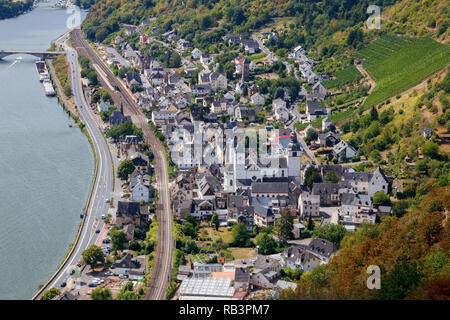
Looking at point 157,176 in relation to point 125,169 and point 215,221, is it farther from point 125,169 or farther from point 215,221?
point 215,221

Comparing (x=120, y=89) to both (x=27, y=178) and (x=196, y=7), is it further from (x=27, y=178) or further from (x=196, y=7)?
(x=196, y=7)

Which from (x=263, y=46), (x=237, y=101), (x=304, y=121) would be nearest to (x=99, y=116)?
(x=237, y=101)

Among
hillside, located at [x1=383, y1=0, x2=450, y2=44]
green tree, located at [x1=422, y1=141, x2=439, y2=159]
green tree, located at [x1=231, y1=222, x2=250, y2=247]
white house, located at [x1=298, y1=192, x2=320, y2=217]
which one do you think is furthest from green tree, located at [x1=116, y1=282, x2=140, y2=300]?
hillside, located at [x1=383, y1=0, x2=450, y2=44]

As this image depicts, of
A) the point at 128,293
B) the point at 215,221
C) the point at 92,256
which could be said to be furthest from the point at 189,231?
the point at 128,293

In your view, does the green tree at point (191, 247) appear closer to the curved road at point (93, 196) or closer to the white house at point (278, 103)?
the curved road at point (93, 196)

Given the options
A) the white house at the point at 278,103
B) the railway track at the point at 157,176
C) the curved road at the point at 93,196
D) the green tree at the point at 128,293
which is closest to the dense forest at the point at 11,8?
the railway track at the point at 157,176

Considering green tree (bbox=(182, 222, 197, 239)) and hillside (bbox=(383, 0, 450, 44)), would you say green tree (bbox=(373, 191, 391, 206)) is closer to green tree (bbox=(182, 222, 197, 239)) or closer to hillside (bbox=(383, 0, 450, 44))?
green tree (bbox=(182, 222, 197, 239))
